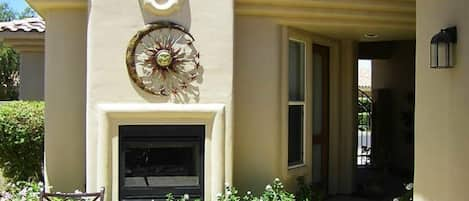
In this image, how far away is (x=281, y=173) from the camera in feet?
26.1

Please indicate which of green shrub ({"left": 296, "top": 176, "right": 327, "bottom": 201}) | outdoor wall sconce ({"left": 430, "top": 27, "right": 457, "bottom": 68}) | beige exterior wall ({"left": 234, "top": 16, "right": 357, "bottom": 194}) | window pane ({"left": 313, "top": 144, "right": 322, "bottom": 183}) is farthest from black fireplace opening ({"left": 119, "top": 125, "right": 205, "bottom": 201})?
outdoor wall sconce ({"left": 430, "top": 27, "right": 457, "bottom": 68})

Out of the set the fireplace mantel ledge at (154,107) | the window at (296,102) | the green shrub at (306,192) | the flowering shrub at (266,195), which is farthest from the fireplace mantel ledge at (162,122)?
the window at (296,102)

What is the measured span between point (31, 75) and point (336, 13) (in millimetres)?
7161

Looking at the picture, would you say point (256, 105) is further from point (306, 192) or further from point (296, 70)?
point (306, 192)

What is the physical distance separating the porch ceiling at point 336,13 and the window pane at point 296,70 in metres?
0.34

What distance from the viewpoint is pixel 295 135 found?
854 cm

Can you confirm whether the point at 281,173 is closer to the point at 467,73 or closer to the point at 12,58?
the point at 467,73

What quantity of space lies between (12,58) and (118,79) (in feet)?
80.0

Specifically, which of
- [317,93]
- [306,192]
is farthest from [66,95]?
[317,93]

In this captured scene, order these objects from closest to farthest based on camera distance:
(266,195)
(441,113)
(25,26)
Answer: (441,113) < (266,195) < (25,26)

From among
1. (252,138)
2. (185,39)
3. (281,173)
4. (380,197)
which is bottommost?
(380,197)

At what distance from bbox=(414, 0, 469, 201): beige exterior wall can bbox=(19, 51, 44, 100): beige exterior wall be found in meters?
8.65

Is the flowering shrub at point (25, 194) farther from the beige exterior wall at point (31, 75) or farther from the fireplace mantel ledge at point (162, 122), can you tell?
the beige exterior wall at point (31, 75)

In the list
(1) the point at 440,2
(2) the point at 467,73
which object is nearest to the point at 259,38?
(1) the point at 440,2
